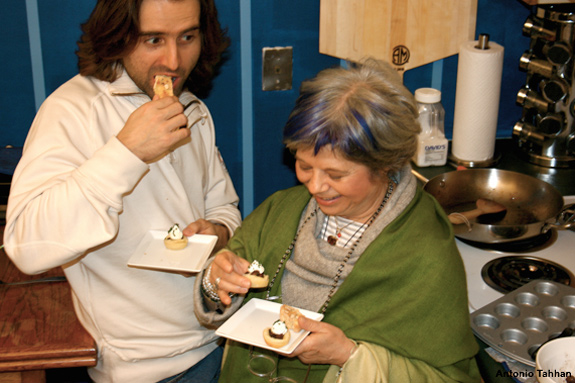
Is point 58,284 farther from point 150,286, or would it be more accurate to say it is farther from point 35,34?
point 35,34

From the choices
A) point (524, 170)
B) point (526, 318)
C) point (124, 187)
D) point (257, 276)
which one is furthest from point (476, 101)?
point (124, 187)

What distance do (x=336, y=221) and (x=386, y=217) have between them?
175 millimetres

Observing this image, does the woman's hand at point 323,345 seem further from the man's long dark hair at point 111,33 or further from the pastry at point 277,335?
the man's long dark hair at point 111,33

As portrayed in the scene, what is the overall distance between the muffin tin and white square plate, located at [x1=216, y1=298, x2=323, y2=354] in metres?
0.48

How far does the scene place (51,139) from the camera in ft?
5.70

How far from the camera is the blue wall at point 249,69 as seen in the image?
97.8 inches

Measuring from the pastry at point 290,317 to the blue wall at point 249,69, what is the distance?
4.13 ft

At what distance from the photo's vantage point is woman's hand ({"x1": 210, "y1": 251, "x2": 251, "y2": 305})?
1.72 m

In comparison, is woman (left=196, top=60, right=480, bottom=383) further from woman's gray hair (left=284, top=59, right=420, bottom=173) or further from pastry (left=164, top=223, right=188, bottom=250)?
pastry (left=164, top=223, right=188, bottom=250)

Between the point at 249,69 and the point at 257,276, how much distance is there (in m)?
1.20

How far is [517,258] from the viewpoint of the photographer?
2.12 metres

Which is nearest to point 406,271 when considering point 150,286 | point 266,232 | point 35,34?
point 266,232

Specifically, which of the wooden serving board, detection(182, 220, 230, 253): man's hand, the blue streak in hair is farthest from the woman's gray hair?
the wooden serving board

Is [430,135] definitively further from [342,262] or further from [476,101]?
[342,262]
